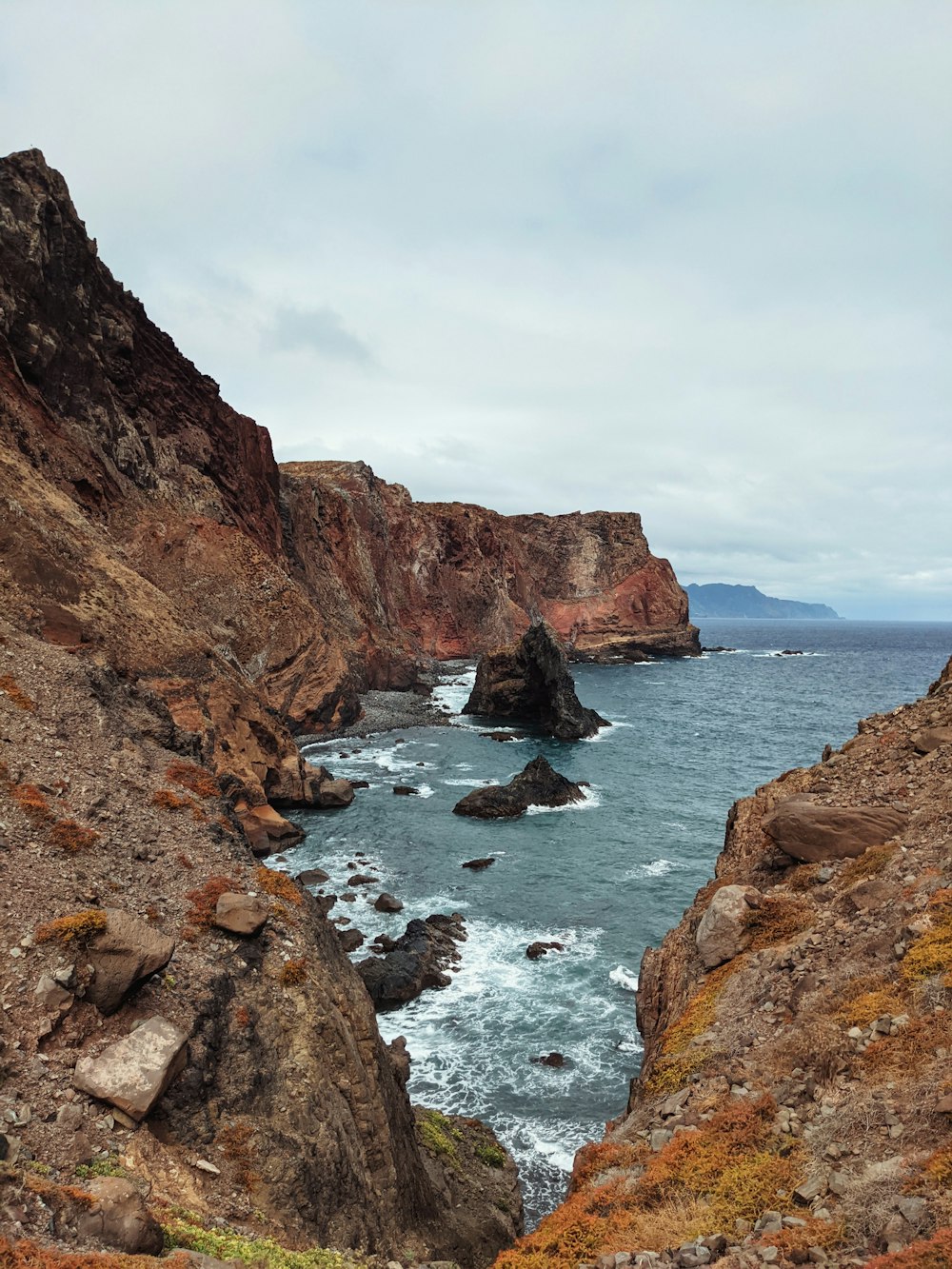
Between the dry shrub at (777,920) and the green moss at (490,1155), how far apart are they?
10.8m

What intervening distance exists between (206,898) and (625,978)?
2150 centimetres

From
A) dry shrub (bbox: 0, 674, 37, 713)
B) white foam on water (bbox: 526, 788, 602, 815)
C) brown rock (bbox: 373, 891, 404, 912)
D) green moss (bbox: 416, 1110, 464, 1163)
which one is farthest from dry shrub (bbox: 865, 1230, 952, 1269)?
white foam on water (bbox: 526, 788, 602, 815)

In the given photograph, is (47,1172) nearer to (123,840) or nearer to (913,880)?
(123,840)

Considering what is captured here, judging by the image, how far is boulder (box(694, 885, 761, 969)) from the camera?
13836 millimetres

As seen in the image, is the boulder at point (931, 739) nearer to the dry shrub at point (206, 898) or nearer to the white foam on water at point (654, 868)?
the dry shrub at point (206, 898)

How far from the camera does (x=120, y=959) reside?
1084cm

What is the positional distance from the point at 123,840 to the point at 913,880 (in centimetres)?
1488

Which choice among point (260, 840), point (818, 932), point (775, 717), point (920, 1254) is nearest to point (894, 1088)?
point (920, 1254)

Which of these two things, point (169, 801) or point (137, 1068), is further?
point (169, 801)

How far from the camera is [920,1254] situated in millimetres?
5910

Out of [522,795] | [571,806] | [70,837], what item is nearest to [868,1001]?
[70,837]

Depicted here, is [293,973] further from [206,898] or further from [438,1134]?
[438,1134]

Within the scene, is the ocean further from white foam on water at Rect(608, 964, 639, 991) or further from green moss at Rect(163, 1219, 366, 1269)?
green moss at Rect(163, 1219, 366, 1269)

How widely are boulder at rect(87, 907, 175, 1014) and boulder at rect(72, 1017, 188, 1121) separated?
663 millimetres
